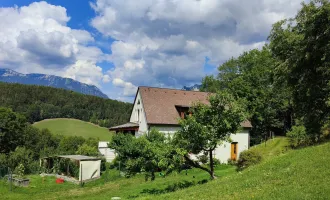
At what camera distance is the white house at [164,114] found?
1241 inches

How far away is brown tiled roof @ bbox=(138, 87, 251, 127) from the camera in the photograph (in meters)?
31.7

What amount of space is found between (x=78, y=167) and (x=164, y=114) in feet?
33.7

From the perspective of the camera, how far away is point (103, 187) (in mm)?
22438

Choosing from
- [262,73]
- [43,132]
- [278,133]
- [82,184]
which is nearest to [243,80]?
[262,73]

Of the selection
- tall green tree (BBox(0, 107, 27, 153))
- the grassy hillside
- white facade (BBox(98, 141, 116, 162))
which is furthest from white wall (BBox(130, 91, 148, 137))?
tall green tree (BBox(0, 107, 27, 153))

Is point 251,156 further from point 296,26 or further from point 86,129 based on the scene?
point 86,129

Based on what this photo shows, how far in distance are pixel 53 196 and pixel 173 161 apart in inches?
371

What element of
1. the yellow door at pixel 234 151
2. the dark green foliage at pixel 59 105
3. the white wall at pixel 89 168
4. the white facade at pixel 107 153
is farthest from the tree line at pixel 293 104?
the dark green foliage at pixel 59 105

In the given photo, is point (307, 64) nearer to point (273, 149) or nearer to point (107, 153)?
point (273, 149)

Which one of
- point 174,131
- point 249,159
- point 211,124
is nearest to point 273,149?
point 249,159

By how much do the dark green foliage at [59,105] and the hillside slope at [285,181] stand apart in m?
91.1

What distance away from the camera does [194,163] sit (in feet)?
57.8

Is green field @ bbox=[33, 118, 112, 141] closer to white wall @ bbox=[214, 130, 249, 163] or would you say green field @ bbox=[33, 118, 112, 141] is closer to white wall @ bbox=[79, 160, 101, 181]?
white wall @ bbox=[214, 130, 249, 163]

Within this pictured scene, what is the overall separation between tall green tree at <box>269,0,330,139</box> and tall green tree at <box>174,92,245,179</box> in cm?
548
